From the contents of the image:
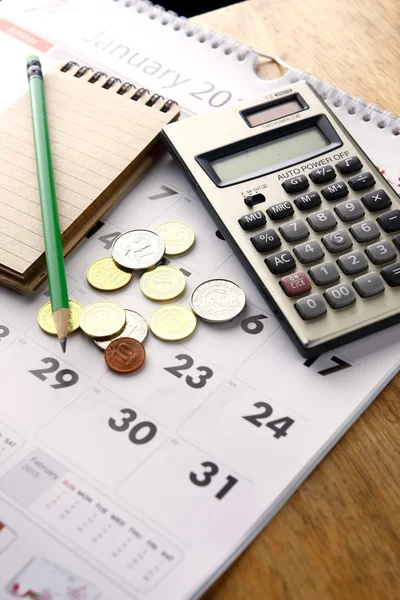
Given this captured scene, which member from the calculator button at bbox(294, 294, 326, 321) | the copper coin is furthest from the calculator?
the copper coin

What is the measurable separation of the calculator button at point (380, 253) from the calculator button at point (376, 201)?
0.04 m

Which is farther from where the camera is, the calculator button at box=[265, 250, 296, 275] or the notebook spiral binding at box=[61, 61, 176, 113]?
the notebook spiral binding at box=[61, 61, 176, 113]

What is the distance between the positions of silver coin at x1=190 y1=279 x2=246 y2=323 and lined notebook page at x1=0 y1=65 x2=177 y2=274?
122 mm

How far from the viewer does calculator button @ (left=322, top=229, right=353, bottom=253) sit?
537 mm

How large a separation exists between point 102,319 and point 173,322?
0.05 meters

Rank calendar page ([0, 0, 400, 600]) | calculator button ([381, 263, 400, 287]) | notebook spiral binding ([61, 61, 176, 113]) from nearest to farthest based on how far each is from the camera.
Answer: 1. calendar page ([0, 0, 400, 600])
2. calculator button ([381, 263, 400, 287])
3. notebook spiral binding ([61, 61, 176, 113])

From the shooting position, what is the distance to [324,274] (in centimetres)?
52

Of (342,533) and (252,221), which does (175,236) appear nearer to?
(252,221)

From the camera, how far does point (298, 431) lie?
0.47 m

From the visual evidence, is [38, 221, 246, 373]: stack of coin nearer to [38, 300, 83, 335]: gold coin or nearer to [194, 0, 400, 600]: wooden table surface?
[38, 300, 83, 335]: gold coin

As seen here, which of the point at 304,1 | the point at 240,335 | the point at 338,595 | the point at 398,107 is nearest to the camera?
the point at 338,595

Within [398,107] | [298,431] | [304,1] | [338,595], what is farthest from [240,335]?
[304,1]

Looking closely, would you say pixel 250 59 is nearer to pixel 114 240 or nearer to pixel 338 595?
pixel 114 240

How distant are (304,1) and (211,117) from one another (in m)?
0.29
